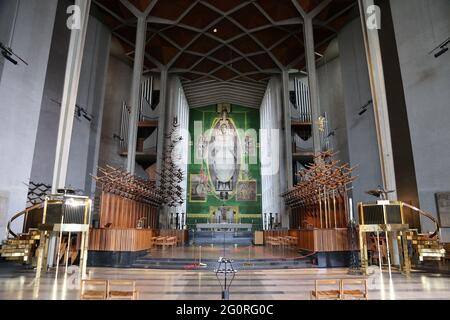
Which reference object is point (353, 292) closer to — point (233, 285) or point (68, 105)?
point (233, 285)

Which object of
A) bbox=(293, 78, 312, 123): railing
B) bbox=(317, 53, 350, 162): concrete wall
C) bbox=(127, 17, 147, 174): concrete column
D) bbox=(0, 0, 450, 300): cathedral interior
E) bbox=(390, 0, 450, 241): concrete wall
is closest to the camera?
bbox=(0, 0, 450, 300): cathedral interior

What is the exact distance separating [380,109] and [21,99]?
31.0 feet

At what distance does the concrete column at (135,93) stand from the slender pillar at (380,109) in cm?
802

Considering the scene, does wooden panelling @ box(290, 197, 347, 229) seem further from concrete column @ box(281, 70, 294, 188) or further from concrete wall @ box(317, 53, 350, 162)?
concrete wall @ box(317, 53, 350, 162)

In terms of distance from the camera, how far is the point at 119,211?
26.3 ft

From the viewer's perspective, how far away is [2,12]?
7.61 meters

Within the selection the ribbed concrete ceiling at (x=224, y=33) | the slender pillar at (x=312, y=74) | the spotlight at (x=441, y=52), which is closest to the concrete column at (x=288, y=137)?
the ribbed concrete ceiling at (x=224, y=33)

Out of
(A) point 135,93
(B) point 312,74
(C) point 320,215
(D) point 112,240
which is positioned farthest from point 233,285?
(B) point 312,74

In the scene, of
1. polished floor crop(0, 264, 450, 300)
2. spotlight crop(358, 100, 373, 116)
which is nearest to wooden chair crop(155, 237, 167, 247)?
polished floor crop(0, 264, 450, 300)

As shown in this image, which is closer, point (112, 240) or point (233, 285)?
point (233, 285)

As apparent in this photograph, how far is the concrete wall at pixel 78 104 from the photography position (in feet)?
30.4

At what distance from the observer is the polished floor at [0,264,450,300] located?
11.4 feet

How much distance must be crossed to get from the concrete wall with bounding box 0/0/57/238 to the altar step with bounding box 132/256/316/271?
365 centimetres
